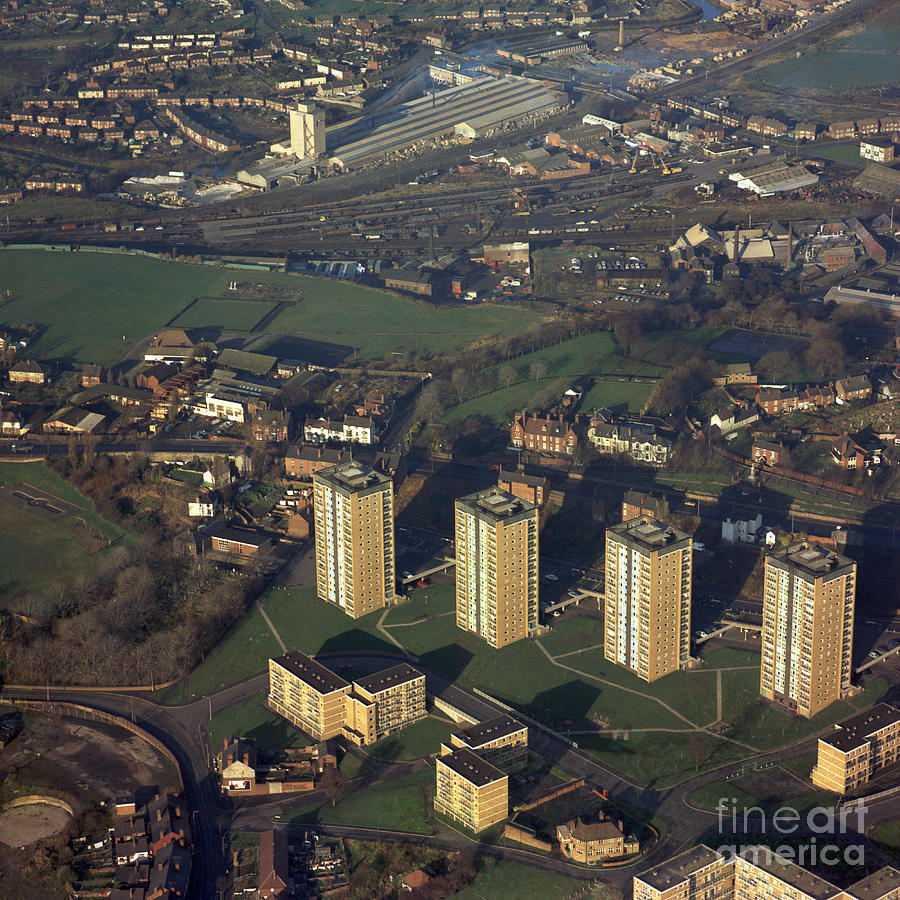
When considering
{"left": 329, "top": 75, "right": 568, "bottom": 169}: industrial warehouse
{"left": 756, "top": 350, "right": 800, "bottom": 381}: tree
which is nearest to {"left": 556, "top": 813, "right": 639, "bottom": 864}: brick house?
{"left": 756, "top": 350, "right": 800, "bottom": 381}: tree

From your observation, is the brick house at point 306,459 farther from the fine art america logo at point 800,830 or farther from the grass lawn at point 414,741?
→ the fine art america logo at point 800,830

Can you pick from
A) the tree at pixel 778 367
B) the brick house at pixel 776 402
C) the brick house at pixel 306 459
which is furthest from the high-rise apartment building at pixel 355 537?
the tree at pixel 778 367

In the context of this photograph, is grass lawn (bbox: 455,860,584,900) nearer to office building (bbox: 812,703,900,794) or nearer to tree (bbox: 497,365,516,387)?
office building (bbox: 812,703,900,794)

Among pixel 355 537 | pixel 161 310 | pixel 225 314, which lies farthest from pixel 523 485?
pixel 161 310

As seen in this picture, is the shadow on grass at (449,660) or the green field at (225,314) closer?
the shadow on grass at (449,660)

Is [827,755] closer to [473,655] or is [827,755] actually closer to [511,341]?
[473,655]

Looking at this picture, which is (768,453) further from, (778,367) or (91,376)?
(91,376)

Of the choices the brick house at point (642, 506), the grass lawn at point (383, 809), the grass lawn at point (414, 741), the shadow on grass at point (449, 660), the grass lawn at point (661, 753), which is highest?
the brick house at point (642, 506)
